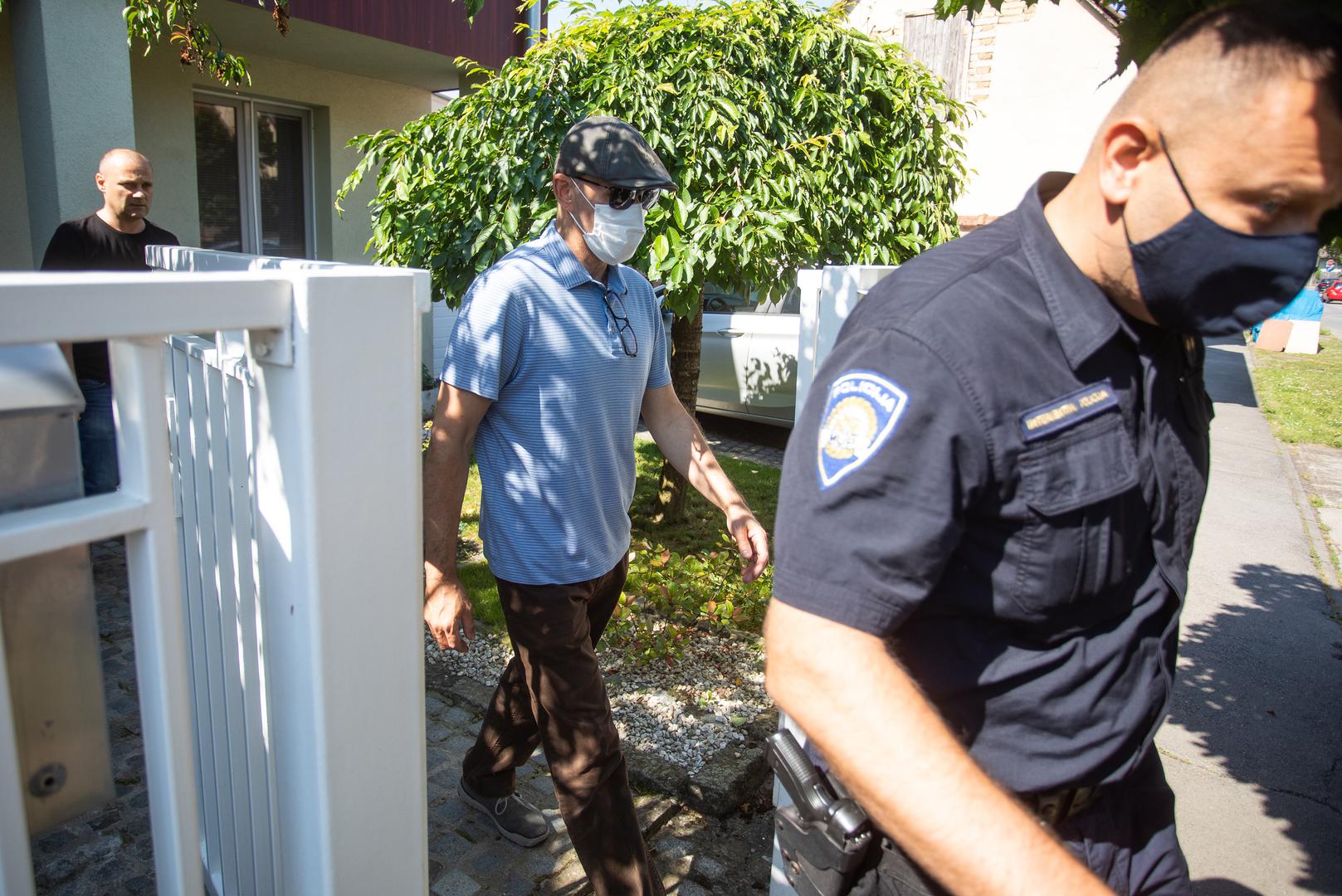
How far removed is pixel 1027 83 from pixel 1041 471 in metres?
17.4

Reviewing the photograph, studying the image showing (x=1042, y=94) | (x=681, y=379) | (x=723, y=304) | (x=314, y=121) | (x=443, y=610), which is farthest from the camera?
(x=1042, y=94)

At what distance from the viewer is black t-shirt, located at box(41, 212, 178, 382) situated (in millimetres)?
4102

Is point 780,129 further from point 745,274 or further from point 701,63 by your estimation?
point 745,274

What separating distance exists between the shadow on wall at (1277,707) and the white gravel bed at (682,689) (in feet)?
5.48

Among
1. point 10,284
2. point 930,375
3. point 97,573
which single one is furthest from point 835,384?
point 97,573

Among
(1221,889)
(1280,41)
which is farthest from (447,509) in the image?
(1221,889)

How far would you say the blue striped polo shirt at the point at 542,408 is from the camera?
8.17 ft

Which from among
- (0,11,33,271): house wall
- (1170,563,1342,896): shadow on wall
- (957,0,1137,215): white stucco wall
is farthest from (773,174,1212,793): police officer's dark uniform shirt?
(957,0,1137,215): white stucco wall

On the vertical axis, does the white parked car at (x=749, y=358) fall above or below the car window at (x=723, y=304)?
below

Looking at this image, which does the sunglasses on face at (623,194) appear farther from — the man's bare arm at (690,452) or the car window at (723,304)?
the car window at (723,304)

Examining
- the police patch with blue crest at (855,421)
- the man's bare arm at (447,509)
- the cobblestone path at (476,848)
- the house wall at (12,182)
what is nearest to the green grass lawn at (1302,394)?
the cobblestone path at (476,848)

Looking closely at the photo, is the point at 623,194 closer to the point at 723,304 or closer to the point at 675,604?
the point at 675,604

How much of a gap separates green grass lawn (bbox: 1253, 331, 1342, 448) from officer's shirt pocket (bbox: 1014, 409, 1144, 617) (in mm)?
11433

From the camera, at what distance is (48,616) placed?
99 centimetres
